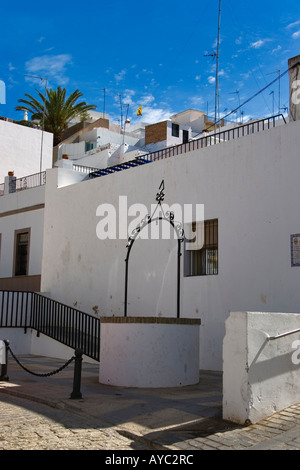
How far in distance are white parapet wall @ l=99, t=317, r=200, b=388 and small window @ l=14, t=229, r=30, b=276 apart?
10906 millimetres

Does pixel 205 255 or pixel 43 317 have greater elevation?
pixel 205 255

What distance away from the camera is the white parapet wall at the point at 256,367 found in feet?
22.2

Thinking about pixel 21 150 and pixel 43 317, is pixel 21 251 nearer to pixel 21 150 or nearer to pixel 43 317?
pixel 43 317

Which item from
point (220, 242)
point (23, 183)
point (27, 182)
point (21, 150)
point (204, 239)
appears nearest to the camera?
point (220, 242)

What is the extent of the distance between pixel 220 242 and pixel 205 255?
86 centimetres

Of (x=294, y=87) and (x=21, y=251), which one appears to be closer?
(x=294, y=87)

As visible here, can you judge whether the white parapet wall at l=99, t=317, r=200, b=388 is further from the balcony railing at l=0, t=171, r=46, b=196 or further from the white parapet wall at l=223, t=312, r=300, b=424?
the balcony railing at l=0, t=171, r=46, b=196

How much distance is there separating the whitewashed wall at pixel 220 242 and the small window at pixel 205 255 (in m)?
0.33

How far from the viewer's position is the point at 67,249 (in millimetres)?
18047

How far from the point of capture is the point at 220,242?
42.4ft

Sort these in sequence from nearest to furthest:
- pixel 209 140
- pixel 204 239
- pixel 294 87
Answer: pixel 294 87, pixel 204 239, pixel 209 140

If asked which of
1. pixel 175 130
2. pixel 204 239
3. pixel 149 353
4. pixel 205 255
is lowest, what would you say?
pixel 149 353

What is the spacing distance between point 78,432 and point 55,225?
12.8 meters

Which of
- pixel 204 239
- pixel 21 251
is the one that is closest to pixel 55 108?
pixel 21 251
